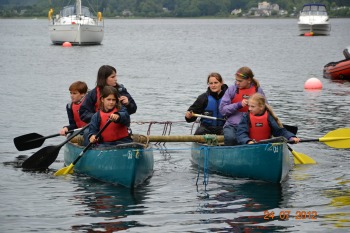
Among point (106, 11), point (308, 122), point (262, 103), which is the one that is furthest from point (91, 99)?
point (106, 11)

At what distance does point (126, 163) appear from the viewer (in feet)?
41.2

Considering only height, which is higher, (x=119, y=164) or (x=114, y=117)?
(x=114, y=117)

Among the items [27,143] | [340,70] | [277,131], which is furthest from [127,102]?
[340,70]

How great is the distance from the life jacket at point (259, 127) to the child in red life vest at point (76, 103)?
9.09 feet

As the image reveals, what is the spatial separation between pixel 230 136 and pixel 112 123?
179 centimetres

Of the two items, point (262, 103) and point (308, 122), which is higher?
point (262, 103)

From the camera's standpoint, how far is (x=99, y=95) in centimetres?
1362

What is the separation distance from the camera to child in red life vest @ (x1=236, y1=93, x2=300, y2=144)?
13.0 meters

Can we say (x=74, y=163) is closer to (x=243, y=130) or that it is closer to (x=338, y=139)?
(x=243, y=130)

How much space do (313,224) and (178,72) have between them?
2943cm

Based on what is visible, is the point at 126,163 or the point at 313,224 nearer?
the point at 313,224

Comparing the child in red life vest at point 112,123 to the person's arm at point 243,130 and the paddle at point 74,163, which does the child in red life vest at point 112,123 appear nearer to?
the paddle at point 74,163

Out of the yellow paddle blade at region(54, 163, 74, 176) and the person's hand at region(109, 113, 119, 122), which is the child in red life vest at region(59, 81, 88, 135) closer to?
the yellow paddle blade at region(54, 163, 74, 176)

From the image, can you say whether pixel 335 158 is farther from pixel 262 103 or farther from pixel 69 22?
pixel 69 22
